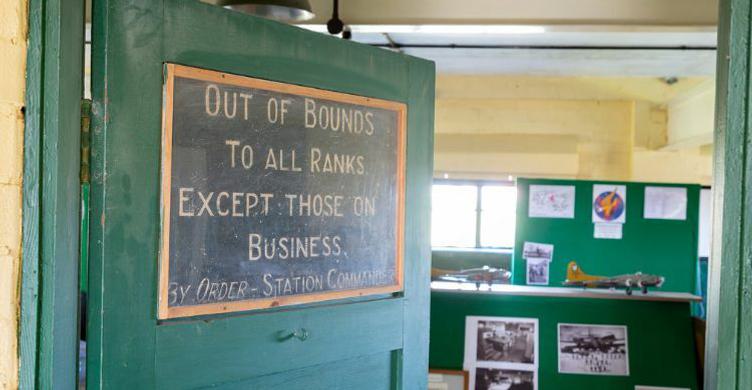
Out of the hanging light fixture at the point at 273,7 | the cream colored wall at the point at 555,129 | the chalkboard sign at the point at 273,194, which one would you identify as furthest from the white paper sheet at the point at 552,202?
the chalkboard sign at the point at 273,194

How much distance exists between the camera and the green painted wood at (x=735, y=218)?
1617 mm

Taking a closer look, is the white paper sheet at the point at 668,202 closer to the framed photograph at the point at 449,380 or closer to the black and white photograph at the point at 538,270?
the black and white photograph at the point at 538,270

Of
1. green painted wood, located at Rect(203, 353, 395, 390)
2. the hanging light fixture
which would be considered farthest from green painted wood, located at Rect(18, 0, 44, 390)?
the hanging light fixture

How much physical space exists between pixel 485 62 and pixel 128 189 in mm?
6303

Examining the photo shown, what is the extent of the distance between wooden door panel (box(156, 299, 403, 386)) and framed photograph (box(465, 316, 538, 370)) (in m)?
1.90

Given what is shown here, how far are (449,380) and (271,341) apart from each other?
2.36 metres

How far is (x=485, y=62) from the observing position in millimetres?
7871

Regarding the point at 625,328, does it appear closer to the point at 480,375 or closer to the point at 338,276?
the point at 480,375

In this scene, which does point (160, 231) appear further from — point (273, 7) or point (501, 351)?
point (501, 351)

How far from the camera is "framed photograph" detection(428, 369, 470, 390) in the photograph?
4.38 metres

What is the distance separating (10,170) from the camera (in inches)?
66.4

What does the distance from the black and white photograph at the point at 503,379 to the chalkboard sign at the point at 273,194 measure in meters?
1.96

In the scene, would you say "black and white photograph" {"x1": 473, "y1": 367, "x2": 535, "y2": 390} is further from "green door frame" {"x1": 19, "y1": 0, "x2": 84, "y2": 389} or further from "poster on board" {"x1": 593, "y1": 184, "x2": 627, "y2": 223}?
"poster on board" {"x1": 593, "y1": 184, "x2": 627, "y2": 223}

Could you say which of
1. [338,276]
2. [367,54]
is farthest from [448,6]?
[338,276]
